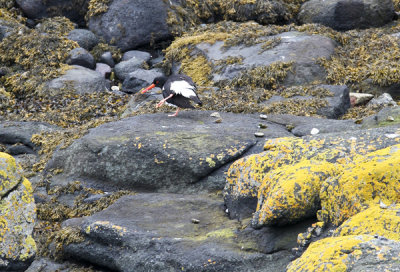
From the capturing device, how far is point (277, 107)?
12.2m

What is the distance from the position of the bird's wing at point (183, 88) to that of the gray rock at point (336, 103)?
3.08 m

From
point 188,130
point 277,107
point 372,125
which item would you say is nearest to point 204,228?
point 188,130

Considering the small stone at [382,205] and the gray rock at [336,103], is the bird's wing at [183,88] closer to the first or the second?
the gray rock at [336,103]

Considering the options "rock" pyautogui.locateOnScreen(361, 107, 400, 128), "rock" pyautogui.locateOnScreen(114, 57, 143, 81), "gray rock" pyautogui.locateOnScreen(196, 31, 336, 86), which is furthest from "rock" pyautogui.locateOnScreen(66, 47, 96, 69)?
"rock" pyautogui.locateOnScreen(361, 107, 400, 128)

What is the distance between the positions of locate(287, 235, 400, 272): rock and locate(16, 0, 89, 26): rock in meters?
16.8

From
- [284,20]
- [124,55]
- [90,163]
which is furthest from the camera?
[284,20]

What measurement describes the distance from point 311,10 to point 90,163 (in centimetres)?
1222

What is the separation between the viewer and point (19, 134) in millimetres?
12164

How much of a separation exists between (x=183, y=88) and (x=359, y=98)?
4728 millimetres

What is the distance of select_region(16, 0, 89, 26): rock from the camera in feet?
63.5

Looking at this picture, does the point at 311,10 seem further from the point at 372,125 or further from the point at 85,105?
the point at 372,125

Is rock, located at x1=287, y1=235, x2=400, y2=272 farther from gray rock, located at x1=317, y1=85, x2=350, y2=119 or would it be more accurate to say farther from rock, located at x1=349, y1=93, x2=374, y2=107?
rock, located at x1=349, y1=93, x2=374, y2=107

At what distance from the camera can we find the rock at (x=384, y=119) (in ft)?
30.0

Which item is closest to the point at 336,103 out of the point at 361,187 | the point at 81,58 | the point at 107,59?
the point at 361,187
